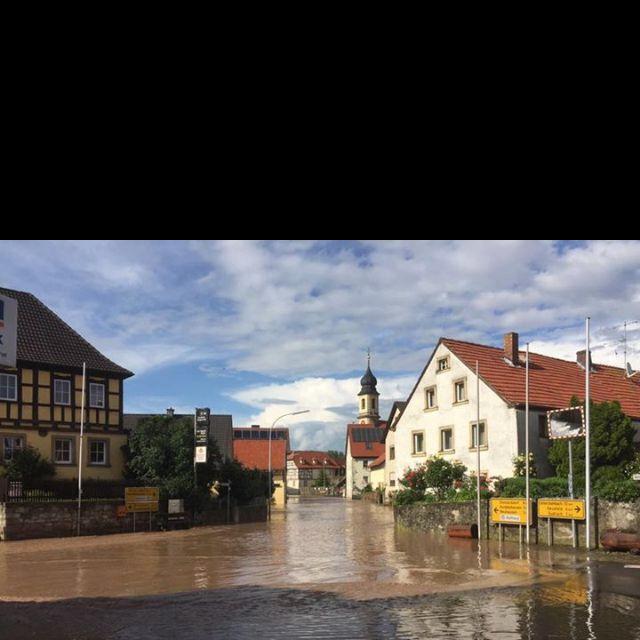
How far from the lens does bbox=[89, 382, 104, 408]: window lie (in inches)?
1599

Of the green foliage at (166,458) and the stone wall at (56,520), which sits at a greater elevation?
the green foliage at (166,458)

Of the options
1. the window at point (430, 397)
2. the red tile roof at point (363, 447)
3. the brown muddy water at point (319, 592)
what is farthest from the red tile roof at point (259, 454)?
the brown muddy water at point (319, 592)

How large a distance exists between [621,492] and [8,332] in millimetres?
26476

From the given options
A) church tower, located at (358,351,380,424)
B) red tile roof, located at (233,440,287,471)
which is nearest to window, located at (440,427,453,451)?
red tile roof, located at (233,440,287,471)

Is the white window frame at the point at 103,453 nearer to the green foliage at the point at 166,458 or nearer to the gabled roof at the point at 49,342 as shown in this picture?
the green foliage at the point at 166,458

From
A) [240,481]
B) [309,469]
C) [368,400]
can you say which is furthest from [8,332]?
[309,469]

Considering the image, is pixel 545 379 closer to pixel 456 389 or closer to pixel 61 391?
pixel 456 389

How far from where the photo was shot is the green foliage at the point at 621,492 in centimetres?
2273

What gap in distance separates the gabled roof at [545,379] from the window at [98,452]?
16829 millimetres

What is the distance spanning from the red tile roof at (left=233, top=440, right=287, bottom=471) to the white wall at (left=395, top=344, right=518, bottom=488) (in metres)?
42.5
